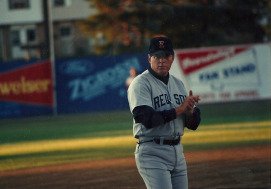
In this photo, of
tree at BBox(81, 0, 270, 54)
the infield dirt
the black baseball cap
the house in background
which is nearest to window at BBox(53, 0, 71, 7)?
the house in background

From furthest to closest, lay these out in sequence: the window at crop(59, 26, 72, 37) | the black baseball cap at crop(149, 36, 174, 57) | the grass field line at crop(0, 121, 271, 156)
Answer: the window at crop(59, 26, 72, 37) → the grass field line at crop(0, 121, 271, 156) → the black baseball cap at crop(149, 36, 174, 57)

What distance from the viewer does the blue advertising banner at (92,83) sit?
23.4 m

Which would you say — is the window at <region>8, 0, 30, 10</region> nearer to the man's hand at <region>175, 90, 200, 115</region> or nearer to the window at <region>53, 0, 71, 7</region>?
the window at <region>53, 0, 71, 7</region>

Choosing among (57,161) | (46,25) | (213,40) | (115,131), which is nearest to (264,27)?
(213,40)

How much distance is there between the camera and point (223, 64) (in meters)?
23.7

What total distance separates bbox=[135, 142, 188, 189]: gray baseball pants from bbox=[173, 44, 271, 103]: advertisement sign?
1827cm

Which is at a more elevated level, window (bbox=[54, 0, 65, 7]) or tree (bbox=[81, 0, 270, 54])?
window (bbox=[54, 0, 65, 7])

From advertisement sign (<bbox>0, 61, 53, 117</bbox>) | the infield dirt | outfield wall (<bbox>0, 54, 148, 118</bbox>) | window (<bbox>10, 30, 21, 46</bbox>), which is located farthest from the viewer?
window (<bbox>10, 30, 21, 46</bbox>)

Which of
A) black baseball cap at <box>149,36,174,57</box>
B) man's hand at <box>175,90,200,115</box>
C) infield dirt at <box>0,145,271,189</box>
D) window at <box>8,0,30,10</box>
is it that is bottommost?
infield dirt at <box>0,145,271,189</box>

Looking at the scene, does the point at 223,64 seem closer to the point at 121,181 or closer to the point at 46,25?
the point at 46,25

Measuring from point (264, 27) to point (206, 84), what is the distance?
428 centimetres

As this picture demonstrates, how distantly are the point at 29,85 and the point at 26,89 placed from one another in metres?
0.22

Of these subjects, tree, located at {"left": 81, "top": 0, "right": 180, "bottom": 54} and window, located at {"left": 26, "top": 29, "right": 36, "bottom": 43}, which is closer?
tree, located at {"left": 81, "top": 0, "right": 180, "bottom": 54}

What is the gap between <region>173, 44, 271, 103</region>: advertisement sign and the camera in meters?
23.2
